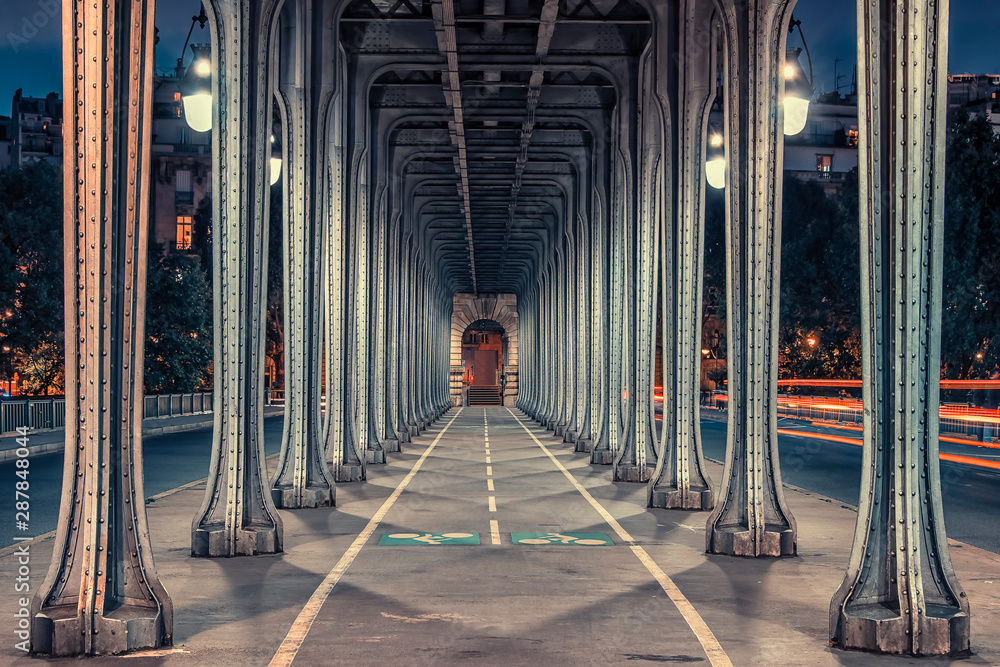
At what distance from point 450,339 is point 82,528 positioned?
276 feet

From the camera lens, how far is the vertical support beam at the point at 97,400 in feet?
25.3

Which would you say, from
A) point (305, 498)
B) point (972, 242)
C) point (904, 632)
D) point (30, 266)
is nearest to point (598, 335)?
point (305, 498)

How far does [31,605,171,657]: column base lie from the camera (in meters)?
7.62

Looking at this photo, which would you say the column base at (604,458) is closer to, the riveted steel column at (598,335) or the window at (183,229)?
the riveted steel column at (598,335)

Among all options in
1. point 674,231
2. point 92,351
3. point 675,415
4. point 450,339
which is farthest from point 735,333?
point 450,339

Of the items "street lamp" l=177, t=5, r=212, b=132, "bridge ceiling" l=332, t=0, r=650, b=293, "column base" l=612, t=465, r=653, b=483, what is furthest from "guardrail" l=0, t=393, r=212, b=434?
"street lamp" l=177, t=5, r=212, b=132

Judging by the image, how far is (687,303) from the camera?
16547 millimetres

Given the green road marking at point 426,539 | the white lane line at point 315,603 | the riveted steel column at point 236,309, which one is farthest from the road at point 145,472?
the green road marking at point 426,539

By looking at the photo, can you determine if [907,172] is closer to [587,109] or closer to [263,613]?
[263,613]

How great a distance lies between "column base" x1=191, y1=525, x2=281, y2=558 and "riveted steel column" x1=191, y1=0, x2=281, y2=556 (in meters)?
0.01

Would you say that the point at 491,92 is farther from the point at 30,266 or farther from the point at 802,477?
the point at 30,266

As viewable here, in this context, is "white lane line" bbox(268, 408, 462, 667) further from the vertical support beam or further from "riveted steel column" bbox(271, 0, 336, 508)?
"riveted steel column" bbox(271, 0, 336, 508)

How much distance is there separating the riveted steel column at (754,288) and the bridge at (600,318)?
0.03m

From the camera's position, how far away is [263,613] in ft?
29.8
